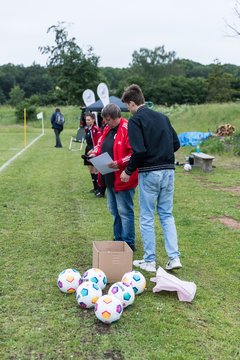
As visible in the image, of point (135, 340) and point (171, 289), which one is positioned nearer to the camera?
point (135, 340)

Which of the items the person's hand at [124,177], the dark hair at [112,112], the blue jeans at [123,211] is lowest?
the blue jeans at [123,211]

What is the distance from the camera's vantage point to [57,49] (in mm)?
42562

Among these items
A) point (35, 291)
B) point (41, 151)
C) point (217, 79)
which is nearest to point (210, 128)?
point (41, 151)

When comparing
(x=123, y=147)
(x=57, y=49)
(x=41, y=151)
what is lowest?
(x=41, y=151)

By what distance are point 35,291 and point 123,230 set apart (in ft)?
5.09

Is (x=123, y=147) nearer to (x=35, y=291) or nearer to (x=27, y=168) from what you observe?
(x=35, y=291)

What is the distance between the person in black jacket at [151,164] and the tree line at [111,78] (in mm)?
36832

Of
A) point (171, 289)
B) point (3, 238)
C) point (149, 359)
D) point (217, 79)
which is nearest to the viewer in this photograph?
point (149, 359)

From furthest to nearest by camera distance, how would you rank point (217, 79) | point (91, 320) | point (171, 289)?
point (217, 79)
point (171, 289)
point (91, 320)

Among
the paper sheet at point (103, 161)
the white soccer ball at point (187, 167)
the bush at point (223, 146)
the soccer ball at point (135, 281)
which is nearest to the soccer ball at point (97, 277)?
the soccer ball at point (135, 281)

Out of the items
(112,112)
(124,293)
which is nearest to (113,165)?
(112,112)

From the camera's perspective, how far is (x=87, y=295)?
153 inches

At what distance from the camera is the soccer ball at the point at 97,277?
13.8 feet

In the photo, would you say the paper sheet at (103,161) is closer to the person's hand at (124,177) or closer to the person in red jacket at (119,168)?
the person in red jacket at (119,168)
